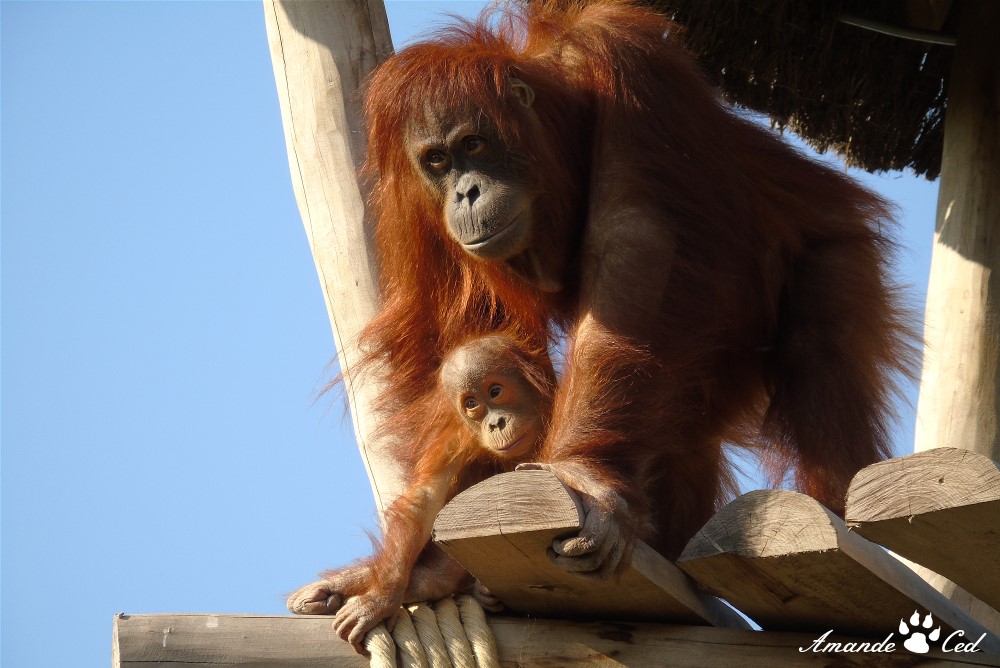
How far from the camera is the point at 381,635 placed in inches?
115

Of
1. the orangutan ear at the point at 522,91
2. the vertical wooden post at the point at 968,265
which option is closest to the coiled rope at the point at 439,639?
the orangutan ear at the point at 522,91

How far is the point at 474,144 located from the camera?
3379mm

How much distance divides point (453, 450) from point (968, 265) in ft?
6.46

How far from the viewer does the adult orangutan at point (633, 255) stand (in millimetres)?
3227

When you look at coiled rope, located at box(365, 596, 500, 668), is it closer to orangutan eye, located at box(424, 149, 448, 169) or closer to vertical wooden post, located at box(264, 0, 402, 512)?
vertical wooden post, located at box(264, 0, 402, 512)

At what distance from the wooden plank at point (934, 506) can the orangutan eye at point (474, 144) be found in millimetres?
1468

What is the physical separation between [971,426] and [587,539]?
213 cm

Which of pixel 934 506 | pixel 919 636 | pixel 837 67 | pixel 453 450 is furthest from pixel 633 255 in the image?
pixel 837 67

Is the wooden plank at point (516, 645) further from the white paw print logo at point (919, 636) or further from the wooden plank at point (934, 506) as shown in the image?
the wooden plank at point (934, 506)

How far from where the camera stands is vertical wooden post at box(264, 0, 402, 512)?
3.90 metres

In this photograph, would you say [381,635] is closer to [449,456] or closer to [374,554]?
[374,554]

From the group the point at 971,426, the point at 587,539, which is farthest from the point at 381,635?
the point at 971,426

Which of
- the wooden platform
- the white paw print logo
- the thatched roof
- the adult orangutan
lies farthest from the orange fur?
the thatched roof

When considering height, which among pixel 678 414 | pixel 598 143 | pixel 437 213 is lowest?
pixel 678 414
